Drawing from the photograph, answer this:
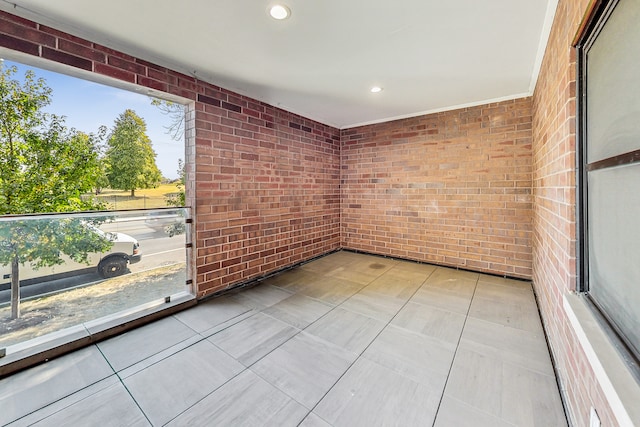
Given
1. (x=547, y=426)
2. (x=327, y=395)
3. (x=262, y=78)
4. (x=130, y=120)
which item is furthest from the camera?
(x=262, y=78)

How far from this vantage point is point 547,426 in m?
1.39

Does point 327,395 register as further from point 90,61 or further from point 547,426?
point 90,61

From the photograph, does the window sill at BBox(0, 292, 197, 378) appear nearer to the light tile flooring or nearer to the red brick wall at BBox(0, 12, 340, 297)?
the light tile flooring

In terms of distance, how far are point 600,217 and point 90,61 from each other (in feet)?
12.2

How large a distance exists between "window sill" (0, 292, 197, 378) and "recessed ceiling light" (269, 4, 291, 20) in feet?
9.46

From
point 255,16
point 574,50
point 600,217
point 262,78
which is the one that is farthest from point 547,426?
point 262,78

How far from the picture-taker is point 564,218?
1.59m

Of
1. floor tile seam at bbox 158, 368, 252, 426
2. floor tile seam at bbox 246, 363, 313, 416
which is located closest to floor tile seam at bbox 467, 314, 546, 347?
floor tile seam at bbox 246, 363, 313, 416

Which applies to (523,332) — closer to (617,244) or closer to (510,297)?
(510,297)

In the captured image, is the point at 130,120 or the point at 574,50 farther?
the point at 130,120

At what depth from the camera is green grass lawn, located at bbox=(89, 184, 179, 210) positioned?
7.97ft

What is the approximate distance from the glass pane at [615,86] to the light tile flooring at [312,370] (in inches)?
60.2

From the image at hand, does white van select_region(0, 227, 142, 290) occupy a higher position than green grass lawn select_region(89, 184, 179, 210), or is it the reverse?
green grass lawn select_region(89, 184, 179, 210)

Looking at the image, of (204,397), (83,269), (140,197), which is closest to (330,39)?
(140,197)
